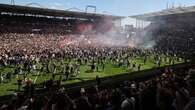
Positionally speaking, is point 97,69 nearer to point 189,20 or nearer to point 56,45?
point 56,45

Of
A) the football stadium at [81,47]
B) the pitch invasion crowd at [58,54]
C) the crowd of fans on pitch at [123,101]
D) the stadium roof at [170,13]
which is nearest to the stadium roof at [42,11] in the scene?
the football stadium at [81,47]

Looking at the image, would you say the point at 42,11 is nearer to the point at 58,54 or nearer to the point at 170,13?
the point at 58,54

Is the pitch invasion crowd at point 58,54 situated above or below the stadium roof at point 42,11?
below

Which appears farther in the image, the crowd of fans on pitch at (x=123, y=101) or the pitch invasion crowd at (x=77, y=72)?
the pitch invasion crowd at (x=77, y=72)

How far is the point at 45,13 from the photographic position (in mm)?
72000

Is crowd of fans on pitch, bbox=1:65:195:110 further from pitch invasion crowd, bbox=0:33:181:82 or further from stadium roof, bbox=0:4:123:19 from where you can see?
stadium roof, bbox=0:4:123:19

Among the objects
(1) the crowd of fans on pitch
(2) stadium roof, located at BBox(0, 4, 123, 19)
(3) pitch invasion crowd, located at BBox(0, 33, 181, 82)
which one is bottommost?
(3) pitch invasion crowd, located at BBox(0, 33, 181, 82)

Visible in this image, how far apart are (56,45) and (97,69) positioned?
930 inches

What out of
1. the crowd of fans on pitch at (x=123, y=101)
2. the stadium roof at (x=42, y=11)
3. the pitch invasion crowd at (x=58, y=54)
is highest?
the stadium roof at (x=42, y=11)

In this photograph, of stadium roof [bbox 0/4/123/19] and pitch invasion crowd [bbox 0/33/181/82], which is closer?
pitch invasion crowd [bbox 0/33/181/82]

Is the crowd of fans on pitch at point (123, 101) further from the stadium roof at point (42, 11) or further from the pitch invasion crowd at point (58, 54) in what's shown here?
the stadium roof at point (42, 11)

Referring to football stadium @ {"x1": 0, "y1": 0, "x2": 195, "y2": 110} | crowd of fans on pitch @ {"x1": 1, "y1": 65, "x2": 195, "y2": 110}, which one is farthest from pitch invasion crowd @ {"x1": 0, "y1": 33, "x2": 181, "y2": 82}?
crowd of fans on pitch @ {"x1": 1, "y1": 65, "x2": 195, "y2": 110}

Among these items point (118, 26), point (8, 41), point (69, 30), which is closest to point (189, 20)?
point (118, 26)

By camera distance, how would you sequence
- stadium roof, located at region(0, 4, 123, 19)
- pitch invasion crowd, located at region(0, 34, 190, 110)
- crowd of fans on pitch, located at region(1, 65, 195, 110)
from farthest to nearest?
stadium roof, located at region(0, 4, 123, 19) → pitch invasion crowd, located at region(0, 34, 190, 110) → crowd of fans on pitch, located at region(1, 65, 195, 110)
